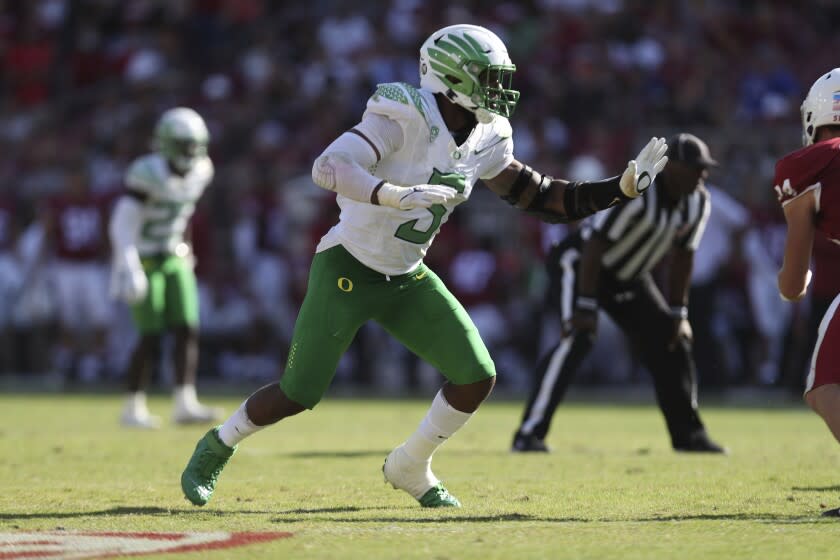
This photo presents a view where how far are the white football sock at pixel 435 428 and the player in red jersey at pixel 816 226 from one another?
150cm

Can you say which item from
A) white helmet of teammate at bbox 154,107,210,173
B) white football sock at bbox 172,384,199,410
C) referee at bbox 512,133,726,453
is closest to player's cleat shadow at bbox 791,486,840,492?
referee at bbox 512,133,726,453

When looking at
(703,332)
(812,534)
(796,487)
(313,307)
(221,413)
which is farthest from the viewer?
(703,332)

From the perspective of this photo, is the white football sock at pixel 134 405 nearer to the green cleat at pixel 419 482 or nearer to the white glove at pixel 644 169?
the green cleat at pixel 419 482

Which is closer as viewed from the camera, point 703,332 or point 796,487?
point 796,487

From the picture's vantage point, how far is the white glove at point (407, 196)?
19.0 ft

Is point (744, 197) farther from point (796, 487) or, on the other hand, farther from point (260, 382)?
point (796, 487)

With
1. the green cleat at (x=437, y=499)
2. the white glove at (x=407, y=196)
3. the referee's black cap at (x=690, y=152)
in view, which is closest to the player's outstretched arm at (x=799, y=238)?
the white glove at (x=407, y=196)

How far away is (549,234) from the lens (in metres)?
15.8

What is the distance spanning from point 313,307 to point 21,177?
13857mm

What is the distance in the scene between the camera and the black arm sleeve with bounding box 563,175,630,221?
21.7ft

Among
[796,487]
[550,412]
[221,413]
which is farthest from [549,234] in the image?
[796,487]

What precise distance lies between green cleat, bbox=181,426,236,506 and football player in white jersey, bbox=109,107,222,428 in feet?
15.7

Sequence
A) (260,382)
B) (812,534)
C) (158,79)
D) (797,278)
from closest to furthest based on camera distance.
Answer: (812,534) < (797,278) < (260,382) < (158,79)

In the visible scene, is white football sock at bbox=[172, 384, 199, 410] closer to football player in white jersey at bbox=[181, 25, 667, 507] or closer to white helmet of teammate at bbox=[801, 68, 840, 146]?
football player in white jersey at bbox=[181, 25, 667, 507]
